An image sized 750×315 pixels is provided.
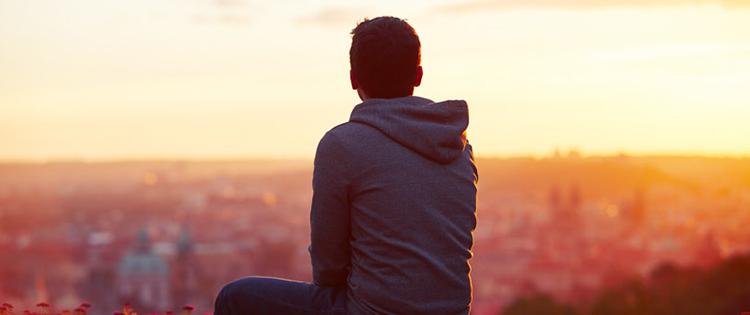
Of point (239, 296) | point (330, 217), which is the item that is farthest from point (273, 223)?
point (330, 217)

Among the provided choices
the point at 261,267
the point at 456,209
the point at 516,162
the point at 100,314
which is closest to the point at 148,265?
the point at 261,267

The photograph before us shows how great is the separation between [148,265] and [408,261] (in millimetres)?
64930

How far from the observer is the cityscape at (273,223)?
212ft

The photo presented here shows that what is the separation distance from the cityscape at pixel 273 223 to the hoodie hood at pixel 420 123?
5144cm

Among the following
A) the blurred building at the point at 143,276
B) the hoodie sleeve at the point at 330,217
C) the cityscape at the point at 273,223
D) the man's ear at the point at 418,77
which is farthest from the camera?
the cityscape at the point at 273,223

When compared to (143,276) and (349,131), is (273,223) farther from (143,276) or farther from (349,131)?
(349,131)

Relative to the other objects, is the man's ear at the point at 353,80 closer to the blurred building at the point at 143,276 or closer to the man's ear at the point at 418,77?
the man's ear at the point at 418,77

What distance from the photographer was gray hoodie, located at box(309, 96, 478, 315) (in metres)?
2.63

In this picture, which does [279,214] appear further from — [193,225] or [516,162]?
[516,162]

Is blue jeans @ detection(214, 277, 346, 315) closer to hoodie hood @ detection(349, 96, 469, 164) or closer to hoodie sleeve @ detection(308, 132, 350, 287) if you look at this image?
hoodie sleeve @ detection(308, 132, 350, 287)

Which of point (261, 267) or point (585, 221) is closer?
point (261, 267)

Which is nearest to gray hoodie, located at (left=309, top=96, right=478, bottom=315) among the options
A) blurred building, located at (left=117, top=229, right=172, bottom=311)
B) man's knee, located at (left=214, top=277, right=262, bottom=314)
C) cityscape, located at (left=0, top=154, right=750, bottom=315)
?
man's knee, located at (left=214, top=277, right=262, bottom=314)

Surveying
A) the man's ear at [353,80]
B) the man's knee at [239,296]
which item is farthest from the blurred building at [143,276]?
the man's ear at [353,80]

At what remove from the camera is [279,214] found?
94000 millimetres
